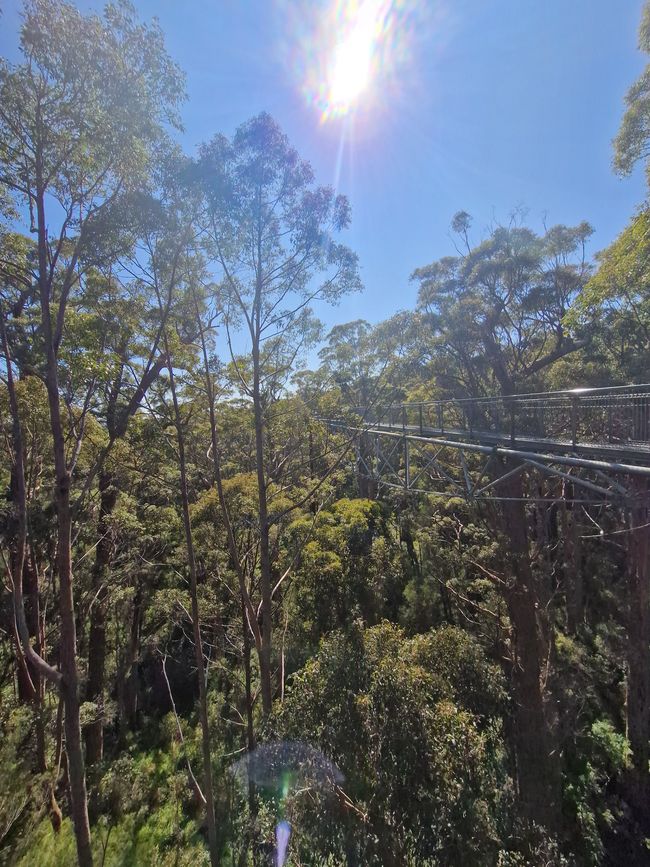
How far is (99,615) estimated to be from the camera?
773cm

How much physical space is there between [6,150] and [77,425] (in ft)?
10.4

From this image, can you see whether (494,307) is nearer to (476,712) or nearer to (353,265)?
(353,265)

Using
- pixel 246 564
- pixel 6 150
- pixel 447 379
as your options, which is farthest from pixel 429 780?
pixel 447 379

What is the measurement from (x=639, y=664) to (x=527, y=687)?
2.13 metres

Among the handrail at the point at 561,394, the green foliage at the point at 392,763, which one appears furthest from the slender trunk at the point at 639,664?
the green foliage at the point at 392,763

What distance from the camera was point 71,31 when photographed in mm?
3135

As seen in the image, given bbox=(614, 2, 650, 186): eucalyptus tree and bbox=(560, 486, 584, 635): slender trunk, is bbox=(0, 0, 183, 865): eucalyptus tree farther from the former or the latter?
bbox=(560, 486, 584, 635): slender trunk

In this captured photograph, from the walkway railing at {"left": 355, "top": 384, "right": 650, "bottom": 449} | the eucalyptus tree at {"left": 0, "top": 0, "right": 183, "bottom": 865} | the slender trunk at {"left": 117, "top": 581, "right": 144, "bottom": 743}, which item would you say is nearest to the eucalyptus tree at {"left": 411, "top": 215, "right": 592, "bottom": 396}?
the walkway railing at {"left": 355, "top": 384, "right": 650, "bottom": 449}

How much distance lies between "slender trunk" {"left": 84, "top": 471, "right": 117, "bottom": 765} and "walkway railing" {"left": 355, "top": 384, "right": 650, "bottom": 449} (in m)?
5.87

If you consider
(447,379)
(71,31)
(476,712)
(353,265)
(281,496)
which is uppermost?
(71,31)

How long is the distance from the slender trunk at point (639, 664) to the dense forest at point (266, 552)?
57 mm

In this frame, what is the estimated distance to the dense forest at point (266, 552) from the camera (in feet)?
11.5

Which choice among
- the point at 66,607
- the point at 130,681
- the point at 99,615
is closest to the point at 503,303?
the point at 66,607

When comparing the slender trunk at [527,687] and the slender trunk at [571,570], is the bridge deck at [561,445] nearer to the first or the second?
the slender trunk at [527,687]
